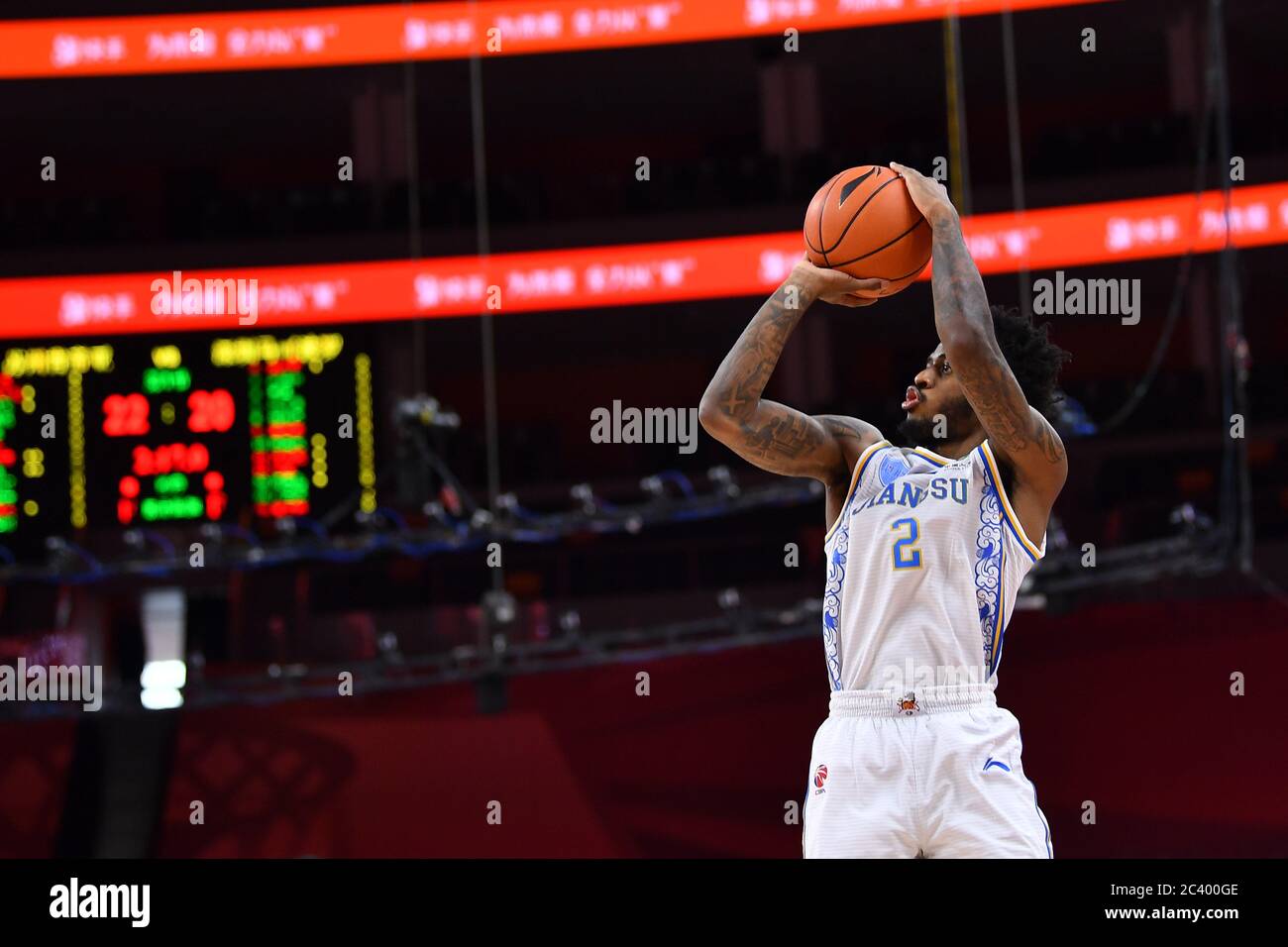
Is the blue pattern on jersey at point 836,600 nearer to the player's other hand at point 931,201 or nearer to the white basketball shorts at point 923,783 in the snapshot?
the white basketball shorts at point 923,783

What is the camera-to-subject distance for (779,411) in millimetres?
2758

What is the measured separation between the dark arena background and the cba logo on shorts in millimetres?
4395

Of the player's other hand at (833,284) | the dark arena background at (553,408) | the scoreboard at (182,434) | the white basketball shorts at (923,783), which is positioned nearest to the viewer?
the white basketball shorts at (923,783)

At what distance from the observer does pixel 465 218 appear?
32.5 ft

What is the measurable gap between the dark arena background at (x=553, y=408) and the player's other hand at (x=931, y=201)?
427 centimetres

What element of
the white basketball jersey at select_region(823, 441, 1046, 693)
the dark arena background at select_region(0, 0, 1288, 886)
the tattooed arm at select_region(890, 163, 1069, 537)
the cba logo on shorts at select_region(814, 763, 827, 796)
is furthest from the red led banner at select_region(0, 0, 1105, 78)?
the cba logo on shorts at select_region(814, 763, 827, 796)

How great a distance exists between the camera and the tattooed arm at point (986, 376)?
2617 mm

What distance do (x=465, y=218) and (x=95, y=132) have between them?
2.86 meters

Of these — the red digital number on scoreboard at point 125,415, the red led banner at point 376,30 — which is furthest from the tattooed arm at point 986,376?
the red led banner at point 376,30

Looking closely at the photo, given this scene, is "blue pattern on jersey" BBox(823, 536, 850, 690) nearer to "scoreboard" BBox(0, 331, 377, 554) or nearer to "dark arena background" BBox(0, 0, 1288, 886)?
"dark arena background" BBox(0, 0, 1288, 886)
